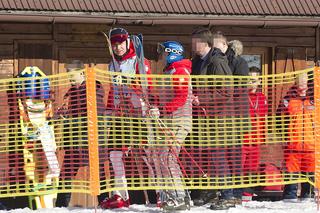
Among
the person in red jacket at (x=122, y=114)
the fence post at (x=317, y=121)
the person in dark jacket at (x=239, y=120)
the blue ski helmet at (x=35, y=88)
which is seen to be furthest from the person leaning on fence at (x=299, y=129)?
the blue ski helmet at (x=35, y=88)

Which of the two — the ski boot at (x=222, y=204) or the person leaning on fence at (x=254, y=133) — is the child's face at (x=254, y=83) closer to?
the person leaning on fence at (x=254, y=133)

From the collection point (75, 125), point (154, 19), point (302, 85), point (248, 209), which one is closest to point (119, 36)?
point (75, 125)

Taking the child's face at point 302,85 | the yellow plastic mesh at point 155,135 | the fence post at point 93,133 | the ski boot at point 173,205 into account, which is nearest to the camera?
the fence post at point 93,133

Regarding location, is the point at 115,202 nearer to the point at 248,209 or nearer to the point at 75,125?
the point at 75,125

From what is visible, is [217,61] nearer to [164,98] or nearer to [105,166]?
[164,98]

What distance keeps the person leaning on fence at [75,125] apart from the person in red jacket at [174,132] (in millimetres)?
695

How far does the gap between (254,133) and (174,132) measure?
103cm

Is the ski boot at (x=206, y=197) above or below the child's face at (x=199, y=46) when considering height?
below

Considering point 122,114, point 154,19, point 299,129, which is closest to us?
point 122,114

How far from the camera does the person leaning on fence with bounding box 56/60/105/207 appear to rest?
12.5 meters

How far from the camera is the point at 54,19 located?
1581 cm

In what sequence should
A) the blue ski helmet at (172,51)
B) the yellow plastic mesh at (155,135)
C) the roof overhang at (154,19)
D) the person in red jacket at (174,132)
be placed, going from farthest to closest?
the roof overhang at (154,19) < the blue ski helmet at (172,51) < the yellow plastic mesh at (155,135) < the person in red jacket at (174,132)

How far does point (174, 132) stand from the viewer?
40.9ft

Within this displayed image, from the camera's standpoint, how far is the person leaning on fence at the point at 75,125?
12.5 meters
